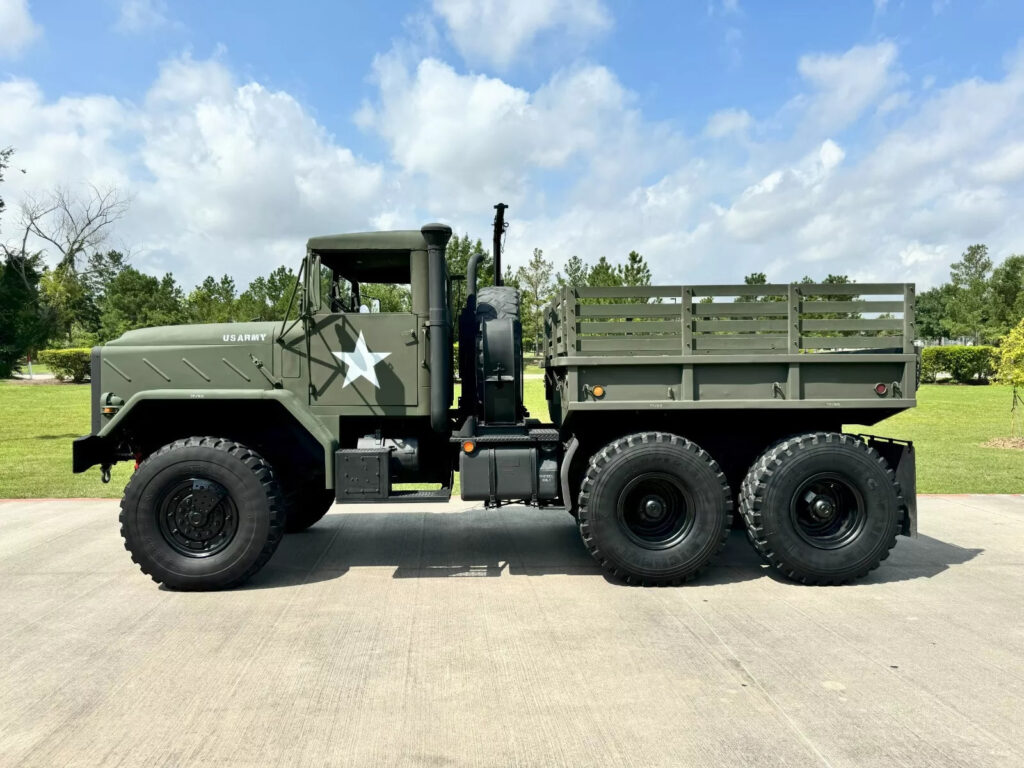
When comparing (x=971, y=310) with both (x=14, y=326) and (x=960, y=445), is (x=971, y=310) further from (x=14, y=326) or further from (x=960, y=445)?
(x=14, y=326)

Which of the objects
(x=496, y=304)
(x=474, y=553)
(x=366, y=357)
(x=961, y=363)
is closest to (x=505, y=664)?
(x=474, y=553)

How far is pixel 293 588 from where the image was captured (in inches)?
206

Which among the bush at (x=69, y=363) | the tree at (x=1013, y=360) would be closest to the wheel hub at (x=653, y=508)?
the tree at (x=1013, y=360)

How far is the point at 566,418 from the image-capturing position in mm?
5508

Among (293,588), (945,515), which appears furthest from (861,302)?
(293,588)

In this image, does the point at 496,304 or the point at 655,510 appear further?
the point at 496,304

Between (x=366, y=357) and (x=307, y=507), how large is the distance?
2164 millimetres

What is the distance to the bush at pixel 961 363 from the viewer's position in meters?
34.2

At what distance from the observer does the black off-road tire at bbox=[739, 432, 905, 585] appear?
5.23m

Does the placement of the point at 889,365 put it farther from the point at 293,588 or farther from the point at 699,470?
the point at 293,588

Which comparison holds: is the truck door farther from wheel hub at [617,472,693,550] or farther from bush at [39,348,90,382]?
bush at [39,348,90,382]

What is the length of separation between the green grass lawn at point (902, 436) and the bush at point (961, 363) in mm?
10630

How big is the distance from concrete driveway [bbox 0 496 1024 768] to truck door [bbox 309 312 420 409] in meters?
1.47

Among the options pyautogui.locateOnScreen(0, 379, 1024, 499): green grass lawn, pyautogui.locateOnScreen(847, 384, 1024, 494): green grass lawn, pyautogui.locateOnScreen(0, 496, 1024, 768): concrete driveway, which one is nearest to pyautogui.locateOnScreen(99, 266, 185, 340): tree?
pyautogui.locateOnScreen(0, 379, 1024, 499): green grass lawn
